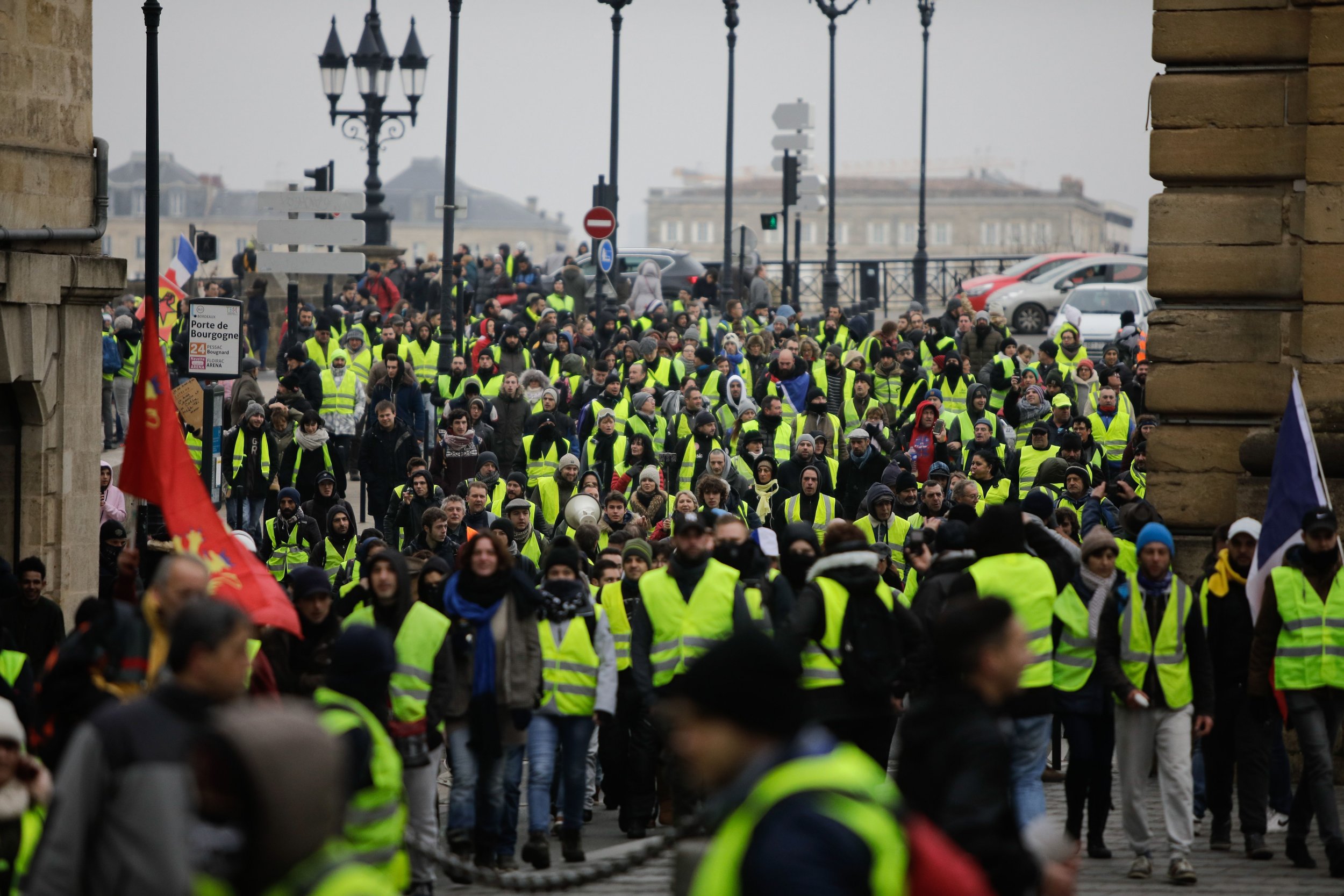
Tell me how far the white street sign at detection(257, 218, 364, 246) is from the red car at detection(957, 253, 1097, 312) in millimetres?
20911

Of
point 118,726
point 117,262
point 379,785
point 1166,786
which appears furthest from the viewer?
point 117,262

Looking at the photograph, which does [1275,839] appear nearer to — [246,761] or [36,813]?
[36,813]

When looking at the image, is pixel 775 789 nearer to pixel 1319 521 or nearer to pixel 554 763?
pixel 554 763

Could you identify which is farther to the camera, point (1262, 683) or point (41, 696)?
point (1262, 683)

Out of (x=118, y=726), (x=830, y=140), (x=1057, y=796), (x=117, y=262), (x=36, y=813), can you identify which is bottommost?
(x=1057, y=796)

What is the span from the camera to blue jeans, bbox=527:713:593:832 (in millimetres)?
9398

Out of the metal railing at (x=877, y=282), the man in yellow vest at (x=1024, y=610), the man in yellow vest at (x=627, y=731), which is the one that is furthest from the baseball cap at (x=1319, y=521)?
the metal railing at (x=877, y=282)

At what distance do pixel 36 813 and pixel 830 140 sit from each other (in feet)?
120

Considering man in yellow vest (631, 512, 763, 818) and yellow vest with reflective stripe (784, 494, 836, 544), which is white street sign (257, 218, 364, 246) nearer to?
yellow vest with reflective stripe (784, 494, 836, 544)

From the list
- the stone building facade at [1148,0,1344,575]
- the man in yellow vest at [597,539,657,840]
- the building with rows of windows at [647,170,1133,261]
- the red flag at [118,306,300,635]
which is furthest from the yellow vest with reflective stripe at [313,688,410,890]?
the building with rows of windows at [647,170,1133,261]

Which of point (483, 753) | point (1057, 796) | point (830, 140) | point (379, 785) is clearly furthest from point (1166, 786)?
point (830, 140)

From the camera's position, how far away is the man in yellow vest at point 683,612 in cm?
941

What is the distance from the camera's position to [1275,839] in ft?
32.4

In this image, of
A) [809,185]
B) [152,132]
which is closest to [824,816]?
[152,132]
